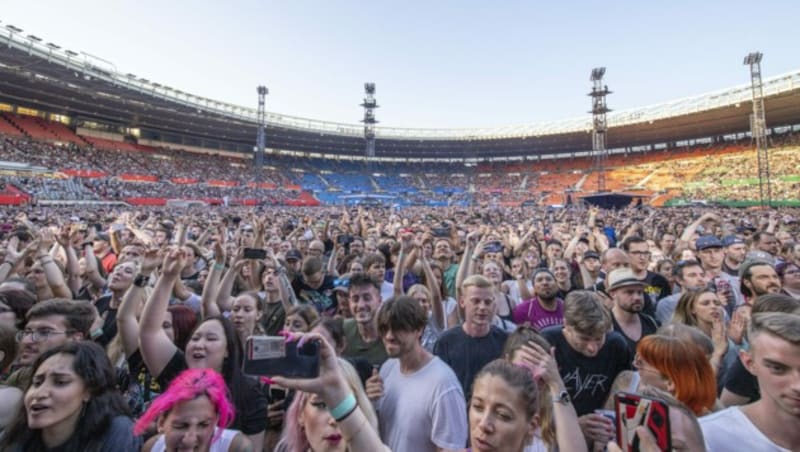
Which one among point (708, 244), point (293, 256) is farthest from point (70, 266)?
point (708, 244)

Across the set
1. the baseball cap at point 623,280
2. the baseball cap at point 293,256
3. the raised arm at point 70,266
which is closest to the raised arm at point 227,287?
the baseball cap at point 293,256

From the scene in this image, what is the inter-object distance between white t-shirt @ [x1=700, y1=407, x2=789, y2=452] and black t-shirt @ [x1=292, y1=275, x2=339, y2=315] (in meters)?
3.68

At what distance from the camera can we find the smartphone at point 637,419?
45.2 inches

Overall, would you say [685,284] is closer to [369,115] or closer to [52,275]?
[52,275]

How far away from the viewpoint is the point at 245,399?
8.21 ft

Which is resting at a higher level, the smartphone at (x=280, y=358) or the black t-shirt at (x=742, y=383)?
the smartphone at (x=280, y=358)

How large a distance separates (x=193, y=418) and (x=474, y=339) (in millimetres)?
2039

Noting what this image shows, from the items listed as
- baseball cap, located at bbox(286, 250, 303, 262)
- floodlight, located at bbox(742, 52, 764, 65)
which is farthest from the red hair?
floodlight, located at bbox(742, 52, 764, 65)

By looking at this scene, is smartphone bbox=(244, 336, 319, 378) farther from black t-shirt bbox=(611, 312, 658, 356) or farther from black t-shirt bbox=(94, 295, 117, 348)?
black t-shirt bbox=(611, 312, 658, 356)

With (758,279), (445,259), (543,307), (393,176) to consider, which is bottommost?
(543,307)

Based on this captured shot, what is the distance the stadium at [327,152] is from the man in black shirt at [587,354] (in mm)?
32428

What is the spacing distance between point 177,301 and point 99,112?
45.1 m

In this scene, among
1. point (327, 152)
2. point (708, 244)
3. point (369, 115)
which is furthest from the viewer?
point (327, 152)

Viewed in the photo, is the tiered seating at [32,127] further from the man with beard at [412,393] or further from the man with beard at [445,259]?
the man with beard at [412,393]
